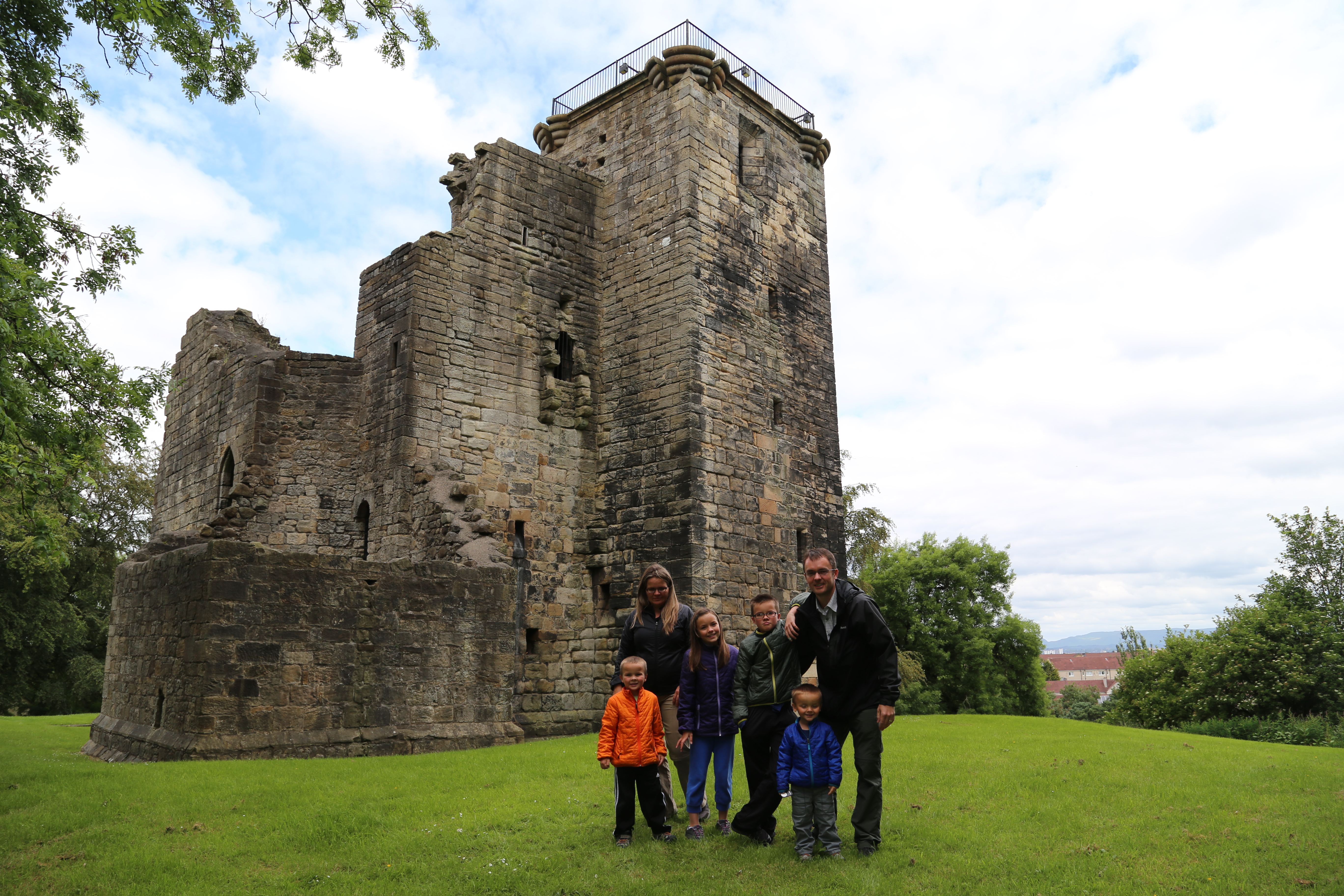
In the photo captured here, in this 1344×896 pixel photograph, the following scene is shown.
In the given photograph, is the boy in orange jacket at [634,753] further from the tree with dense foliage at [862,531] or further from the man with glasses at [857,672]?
the tree with dense foliage at [862,531]

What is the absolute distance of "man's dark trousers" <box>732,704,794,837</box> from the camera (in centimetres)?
583

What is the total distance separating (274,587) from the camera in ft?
30.8

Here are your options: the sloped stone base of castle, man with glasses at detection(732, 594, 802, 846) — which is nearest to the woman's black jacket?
man with glasses at detection(732, 594, 802, 846)

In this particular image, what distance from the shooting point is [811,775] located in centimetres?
544

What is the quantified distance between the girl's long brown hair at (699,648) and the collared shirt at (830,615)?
29.0 inches

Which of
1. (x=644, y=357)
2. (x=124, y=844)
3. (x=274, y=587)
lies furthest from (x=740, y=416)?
(x=124, y=844)

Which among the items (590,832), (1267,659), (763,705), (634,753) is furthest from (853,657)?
(1267,659)

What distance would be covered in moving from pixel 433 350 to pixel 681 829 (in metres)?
9.54

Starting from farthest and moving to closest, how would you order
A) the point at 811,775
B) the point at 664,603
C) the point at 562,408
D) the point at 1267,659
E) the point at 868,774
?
the point at 1267,659 < the point at 562,408 < the point at 664,603 < the point at 868,774 < the point at 811,775

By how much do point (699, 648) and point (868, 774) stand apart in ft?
4.52

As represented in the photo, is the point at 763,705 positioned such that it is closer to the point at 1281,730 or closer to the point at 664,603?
the point at 664,603

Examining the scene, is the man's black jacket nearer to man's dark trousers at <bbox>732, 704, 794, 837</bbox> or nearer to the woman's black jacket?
man's dark trousers at <bbox>732, 704, 794, 837</bbox>

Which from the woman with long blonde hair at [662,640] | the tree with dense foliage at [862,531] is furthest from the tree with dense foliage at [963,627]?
the woman with long blonde hair at [662,640]

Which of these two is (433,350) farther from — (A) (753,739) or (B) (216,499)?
(A) (753,739)
